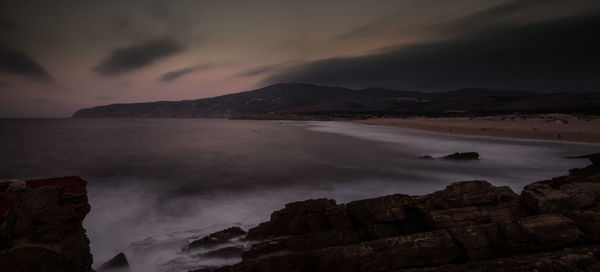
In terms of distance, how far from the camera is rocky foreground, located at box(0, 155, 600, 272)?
163 inches

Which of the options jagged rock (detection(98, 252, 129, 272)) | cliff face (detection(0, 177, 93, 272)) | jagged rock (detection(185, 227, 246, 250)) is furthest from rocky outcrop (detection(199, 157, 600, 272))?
jagged rock (detection(98, 252, 129, 272))

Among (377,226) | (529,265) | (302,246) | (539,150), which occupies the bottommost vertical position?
(539,150)

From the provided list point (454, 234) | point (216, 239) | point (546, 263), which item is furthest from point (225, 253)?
point (546, 263)

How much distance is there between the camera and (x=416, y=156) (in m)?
22.4

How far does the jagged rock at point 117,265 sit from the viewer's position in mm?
6837

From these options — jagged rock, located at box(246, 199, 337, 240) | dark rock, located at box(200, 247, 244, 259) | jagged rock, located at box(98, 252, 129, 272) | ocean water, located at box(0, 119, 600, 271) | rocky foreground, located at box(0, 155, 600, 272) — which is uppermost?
rocky foreground, located at box(0, 155, 600, 272)

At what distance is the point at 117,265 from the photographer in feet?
22.9

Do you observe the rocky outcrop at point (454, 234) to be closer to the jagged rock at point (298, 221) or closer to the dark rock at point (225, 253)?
the jagged rock at point (298, 221)

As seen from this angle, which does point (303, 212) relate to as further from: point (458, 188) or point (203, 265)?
point (458, 188)

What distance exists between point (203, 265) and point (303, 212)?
2870 millimetres

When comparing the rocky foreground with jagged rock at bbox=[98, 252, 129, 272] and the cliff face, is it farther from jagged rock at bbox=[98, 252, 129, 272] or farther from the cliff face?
jagged rock at bbox=[98, 252, 129, 272]

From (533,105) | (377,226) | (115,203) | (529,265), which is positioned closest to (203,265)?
(377,226)

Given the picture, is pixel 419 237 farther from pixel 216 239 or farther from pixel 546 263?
pixel 216 239

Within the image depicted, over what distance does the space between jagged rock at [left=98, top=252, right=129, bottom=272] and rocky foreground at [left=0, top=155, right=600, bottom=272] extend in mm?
2421
